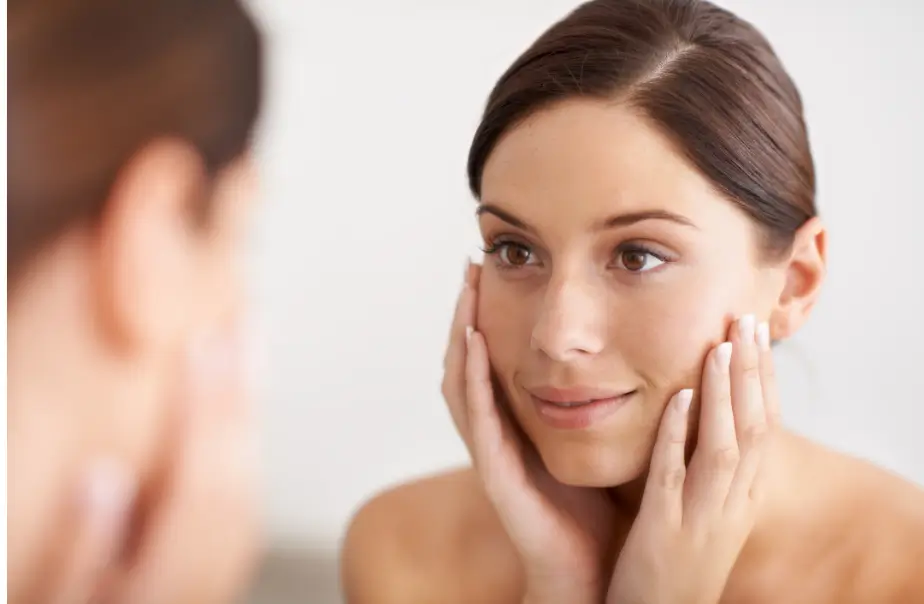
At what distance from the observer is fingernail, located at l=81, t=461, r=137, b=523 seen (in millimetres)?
1095

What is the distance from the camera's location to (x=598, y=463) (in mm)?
909

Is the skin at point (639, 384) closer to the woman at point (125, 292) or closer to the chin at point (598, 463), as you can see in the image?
the chin at point (598, 463)

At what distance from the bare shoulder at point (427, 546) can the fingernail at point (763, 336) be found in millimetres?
335

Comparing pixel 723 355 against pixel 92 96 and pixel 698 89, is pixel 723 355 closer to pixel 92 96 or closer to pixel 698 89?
pixel 698 89

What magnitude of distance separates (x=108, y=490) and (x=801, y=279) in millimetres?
800

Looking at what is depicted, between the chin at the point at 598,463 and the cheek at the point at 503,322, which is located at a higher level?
the cheek at the point at 503,322

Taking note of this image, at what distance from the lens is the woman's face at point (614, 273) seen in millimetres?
858

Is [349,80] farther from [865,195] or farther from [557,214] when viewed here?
[865,195]

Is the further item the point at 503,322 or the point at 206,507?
the point at 206,507

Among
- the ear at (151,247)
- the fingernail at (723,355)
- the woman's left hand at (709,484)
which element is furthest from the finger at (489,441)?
the ear at (151,247)

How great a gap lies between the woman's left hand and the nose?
0.10 metres

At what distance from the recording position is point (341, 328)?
1.03 meters

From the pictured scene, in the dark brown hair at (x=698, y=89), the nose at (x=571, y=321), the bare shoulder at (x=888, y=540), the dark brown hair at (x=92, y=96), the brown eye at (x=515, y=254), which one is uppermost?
the dark brown hair at (x=92, y=96)

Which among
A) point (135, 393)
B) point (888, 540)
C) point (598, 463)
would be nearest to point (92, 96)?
point (135, 393)
